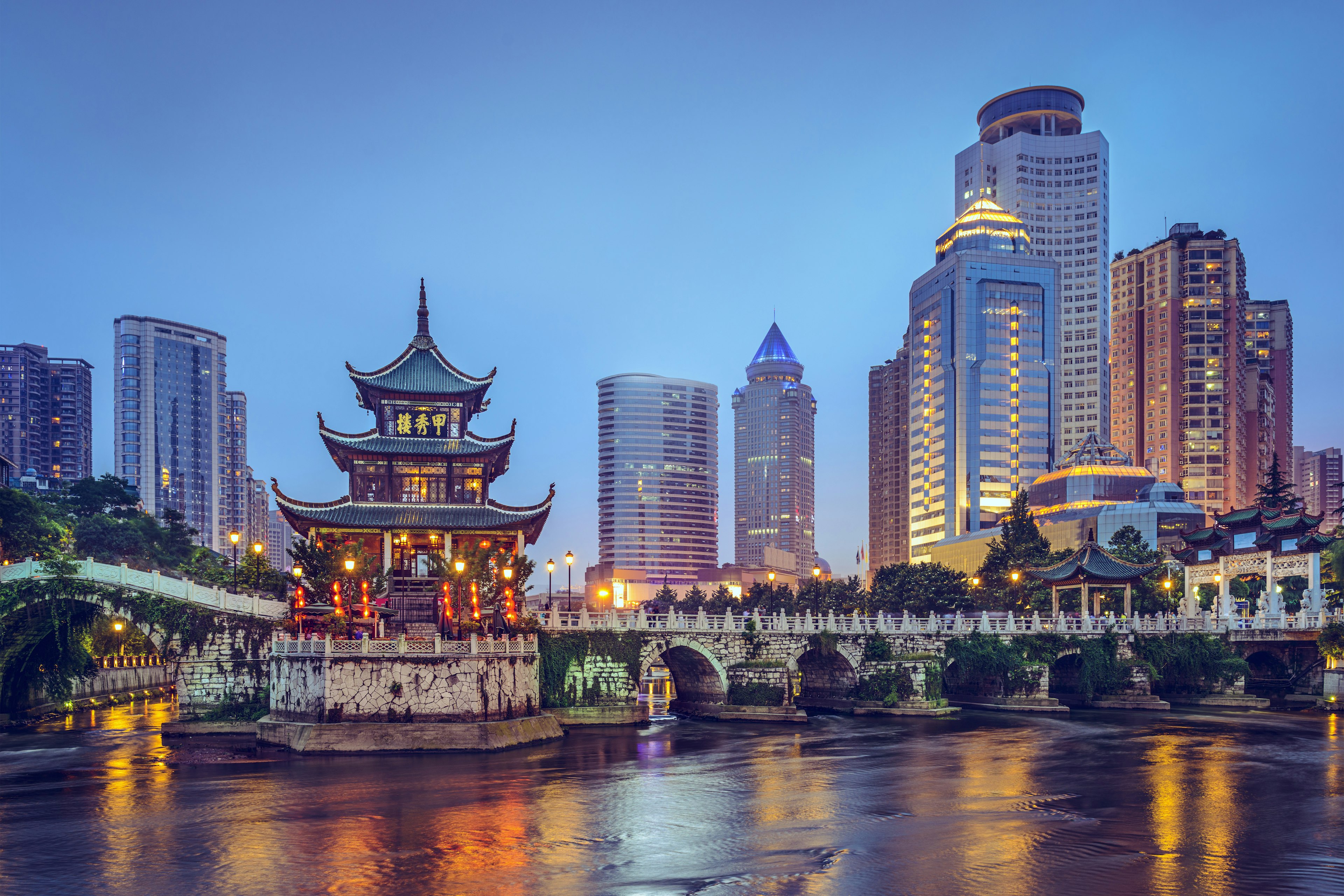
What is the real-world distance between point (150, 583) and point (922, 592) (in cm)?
5618

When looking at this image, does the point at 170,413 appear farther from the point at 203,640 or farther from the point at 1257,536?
the point at 1257,536

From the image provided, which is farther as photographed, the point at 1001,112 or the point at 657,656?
the point at 1001,112

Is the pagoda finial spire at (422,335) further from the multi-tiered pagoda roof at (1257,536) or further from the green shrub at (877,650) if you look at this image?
the multi-tiered pagoda roof at (1257,536)

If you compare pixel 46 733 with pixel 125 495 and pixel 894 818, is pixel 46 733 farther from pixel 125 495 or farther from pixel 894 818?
pixel 125 495

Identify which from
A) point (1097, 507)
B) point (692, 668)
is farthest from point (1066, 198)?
point (692, 668)

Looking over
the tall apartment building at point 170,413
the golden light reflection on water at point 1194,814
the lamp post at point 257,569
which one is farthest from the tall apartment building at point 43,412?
the golden light reflection on water at point 1194,814

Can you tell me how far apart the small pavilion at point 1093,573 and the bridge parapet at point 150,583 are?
48.2 metres

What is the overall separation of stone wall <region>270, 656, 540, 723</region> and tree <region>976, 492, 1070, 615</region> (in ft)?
150

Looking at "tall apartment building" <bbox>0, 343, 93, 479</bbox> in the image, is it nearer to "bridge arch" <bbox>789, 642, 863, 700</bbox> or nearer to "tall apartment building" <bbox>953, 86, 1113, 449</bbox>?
"bridge arch" <bbox>789, 642, 863, 700</bbox>

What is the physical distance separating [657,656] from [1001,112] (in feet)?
576

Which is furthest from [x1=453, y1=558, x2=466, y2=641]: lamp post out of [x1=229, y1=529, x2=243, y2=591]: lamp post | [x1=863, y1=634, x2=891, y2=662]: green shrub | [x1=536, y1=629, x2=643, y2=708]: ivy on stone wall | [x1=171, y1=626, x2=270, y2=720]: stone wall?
[x1=863, y1=634, x2=891, y2=662]: green shrub

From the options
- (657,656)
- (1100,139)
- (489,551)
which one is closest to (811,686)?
(657,656)

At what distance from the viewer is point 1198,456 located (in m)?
173

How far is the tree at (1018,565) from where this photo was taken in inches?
2970
